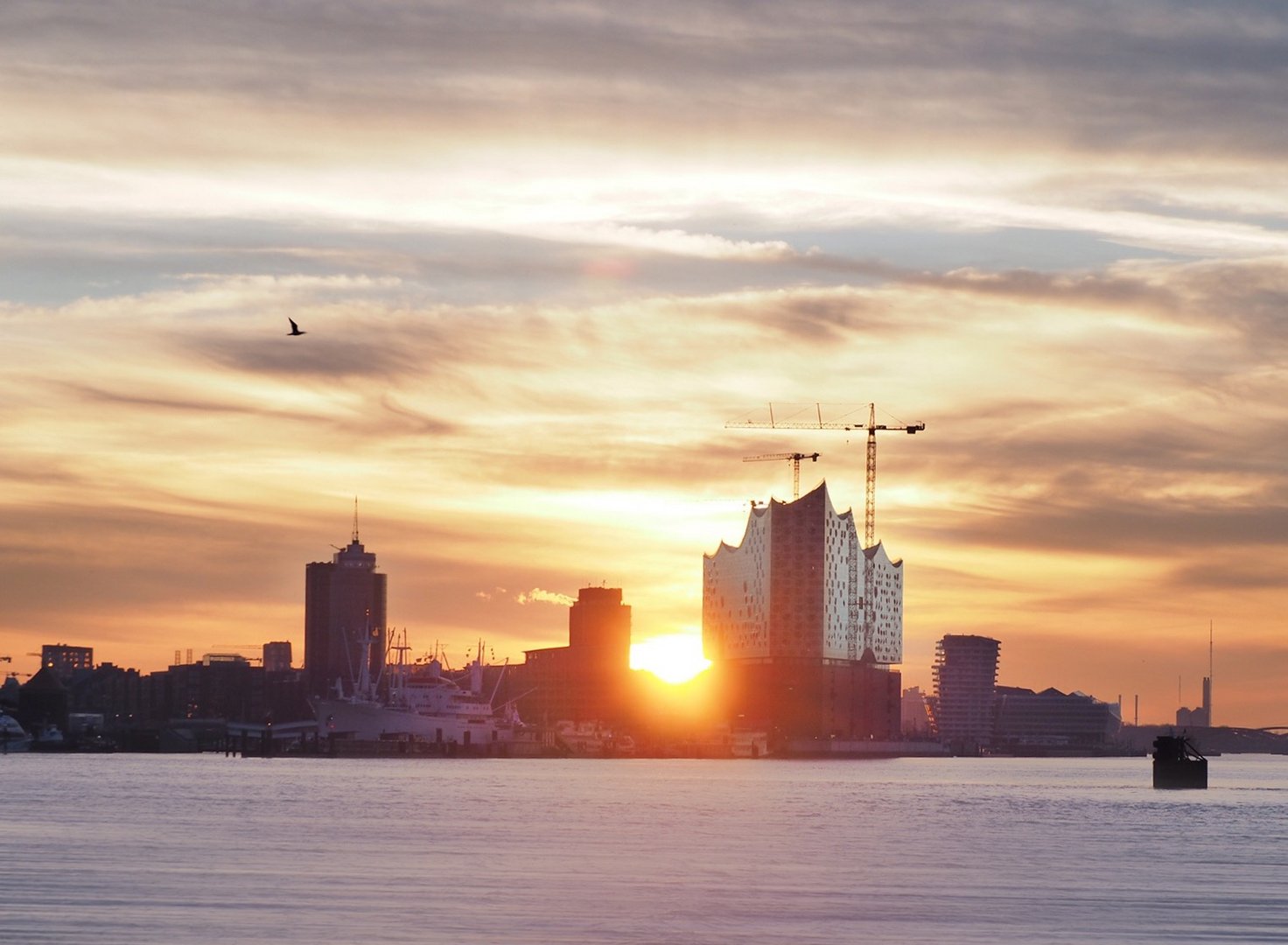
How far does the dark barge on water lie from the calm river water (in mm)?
58430

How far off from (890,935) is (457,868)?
23.7 m

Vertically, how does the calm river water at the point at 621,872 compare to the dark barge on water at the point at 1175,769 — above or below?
above

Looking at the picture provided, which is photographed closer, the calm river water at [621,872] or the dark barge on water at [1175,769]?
the calm river water at [621,872]

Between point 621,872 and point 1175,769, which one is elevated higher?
point 621,872

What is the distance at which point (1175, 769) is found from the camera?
626 ft

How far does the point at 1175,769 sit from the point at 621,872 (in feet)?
445

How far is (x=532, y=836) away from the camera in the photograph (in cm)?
8819

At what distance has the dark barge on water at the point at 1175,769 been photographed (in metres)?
190

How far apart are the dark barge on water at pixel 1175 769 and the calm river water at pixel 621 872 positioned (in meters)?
58.4

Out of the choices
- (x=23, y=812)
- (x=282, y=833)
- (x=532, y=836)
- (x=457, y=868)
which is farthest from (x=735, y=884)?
(x=23, y=812)

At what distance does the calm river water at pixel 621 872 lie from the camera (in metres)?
50.7

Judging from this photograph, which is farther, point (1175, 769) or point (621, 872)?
point (1175, 769)

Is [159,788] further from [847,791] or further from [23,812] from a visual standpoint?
[847,791]

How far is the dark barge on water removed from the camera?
189750 mm
